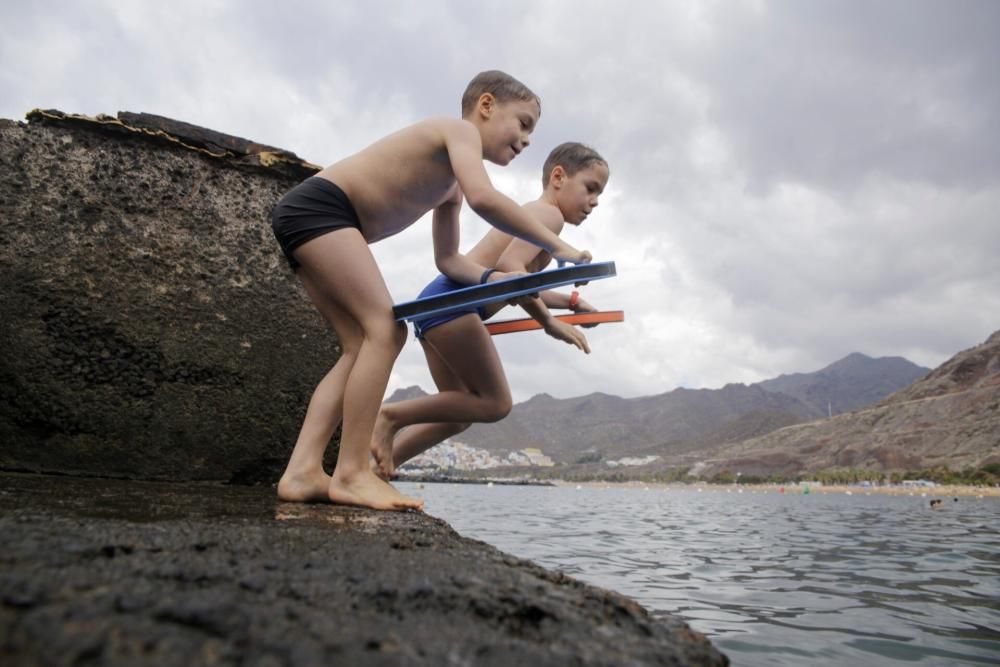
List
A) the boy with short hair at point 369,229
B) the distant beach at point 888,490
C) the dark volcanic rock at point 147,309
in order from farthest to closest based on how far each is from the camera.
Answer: the distant beach at point 888,490
the dark volcanic rock at point 147,309
the boy with short hair at point 369,229

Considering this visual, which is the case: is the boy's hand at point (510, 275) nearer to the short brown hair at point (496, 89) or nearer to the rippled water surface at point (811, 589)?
the short brown hair at point (496, 89)

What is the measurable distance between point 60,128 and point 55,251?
0.67 m

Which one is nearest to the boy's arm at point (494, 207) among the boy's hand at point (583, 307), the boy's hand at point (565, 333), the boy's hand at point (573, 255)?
the boy's hand at point (573, 255)

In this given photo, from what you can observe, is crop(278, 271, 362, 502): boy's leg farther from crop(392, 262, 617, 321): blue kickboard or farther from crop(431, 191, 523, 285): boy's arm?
crop(431, 191, 523, 285): boy's arm

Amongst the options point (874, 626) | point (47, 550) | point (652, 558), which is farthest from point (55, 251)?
point (652, 558)

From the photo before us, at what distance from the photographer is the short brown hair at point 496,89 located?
9.78ft

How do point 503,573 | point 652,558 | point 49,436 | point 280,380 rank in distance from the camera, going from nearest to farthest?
point 503,573
point 49,436
point 280,380
point 652,558

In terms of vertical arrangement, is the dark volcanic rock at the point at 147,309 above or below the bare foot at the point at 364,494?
above

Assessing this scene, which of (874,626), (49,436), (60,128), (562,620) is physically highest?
(60,128)

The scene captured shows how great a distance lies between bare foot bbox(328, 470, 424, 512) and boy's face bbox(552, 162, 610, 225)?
1925 millimetres

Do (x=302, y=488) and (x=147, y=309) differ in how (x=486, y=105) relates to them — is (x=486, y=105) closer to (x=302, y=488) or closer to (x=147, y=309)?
(x=302, y=488)

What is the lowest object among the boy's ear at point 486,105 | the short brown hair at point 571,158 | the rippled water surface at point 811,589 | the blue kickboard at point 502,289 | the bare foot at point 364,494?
the rippled water surface at point 811,589

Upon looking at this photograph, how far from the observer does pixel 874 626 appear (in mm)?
2963

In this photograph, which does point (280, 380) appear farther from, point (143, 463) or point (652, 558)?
point (652, 558)
